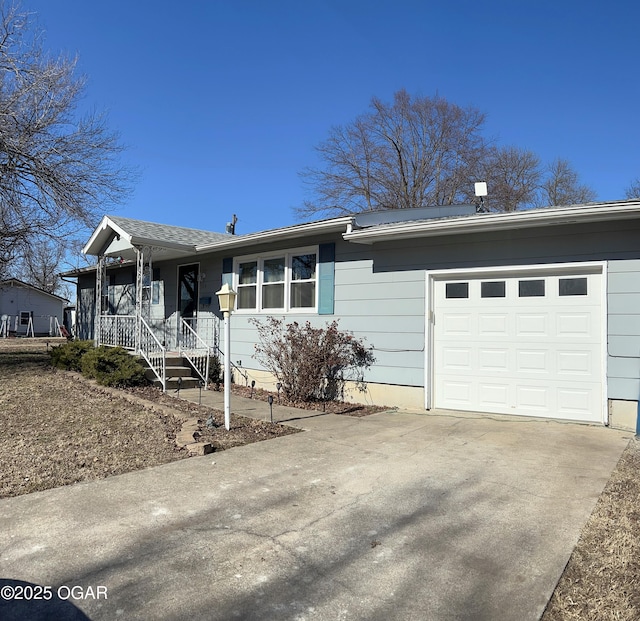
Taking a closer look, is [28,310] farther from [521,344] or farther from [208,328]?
[521,344]

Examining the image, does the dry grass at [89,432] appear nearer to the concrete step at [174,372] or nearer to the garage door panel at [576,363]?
the concrete step at [174,372]

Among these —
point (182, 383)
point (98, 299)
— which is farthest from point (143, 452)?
point (98, 299)

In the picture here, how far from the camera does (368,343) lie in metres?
8.41

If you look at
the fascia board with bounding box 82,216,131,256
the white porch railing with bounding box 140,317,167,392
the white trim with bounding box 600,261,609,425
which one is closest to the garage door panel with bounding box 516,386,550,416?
the white trim with bounding box 600,261,609,425

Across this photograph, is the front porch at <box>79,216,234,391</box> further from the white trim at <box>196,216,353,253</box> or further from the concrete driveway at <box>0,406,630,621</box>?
the concrete driveway at <box>0,406,630,621</box>

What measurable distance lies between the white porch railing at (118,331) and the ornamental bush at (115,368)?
24.3 inches

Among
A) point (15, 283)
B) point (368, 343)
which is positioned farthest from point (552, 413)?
point (15, 283)

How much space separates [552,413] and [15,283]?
40.2m

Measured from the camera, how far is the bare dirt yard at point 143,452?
2.71 metres

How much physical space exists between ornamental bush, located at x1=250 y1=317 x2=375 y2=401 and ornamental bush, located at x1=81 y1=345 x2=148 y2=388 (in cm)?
295

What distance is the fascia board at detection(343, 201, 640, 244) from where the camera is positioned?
20.2ft

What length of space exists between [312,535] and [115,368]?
25.8ft

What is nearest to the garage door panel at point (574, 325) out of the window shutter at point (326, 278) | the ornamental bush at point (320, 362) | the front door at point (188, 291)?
the ornamental bush at point (320, 362)

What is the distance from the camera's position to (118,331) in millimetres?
11789
